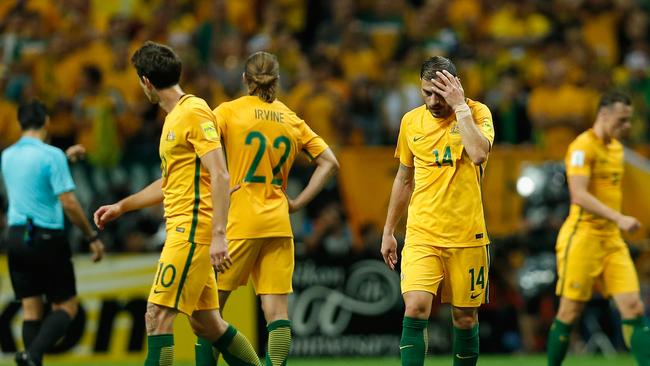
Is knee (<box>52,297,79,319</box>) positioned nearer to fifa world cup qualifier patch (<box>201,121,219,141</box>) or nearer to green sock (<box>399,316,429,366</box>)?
fifa world cup qualifier patch (<box>201,121,219,141</box>)

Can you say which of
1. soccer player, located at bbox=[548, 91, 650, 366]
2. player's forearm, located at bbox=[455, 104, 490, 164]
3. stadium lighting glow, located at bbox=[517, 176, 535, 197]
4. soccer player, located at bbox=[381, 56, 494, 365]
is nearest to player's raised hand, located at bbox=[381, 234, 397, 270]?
soccer player, located at bbox=[381, 56, 494, 365]

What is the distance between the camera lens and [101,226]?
8508 mm

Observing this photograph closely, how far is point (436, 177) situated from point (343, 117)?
7.63 metres

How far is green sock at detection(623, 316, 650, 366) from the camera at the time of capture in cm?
1069

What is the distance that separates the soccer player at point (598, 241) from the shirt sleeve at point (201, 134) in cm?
420

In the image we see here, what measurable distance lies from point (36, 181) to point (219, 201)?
11.4 ft

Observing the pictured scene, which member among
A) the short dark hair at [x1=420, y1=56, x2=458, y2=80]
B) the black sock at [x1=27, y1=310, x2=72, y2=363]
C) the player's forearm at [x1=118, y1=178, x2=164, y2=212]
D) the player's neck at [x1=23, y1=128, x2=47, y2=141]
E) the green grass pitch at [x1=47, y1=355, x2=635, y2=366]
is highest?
the short dark hair at [x1=420, y1=56, x2=458, y2=80]

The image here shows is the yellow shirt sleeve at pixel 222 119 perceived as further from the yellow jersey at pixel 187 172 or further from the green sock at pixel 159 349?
the green sock at pixel 159 349

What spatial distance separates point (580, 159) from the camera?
35.6 feet

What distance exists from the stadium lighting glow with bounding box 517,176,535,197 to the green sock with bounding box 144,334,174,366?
8531mm

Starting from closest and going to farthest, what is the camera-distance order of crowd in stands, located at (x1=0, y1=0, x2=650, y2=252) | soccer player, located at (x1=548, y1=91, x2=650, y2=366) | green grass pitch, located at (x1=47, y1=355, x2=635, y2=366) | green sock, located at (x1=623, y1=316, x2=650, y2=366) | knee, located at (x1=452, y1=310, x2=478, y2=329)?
knee, located at (x1=452, y1=310, x2=478, y2=329) → green sock, located at (x1=623, y1=316, x2=650, y2=366) → soccer player, located at (x1=548, y1=91, x2=650, y2=366) → green grass pitch, located at (x1=47, y1=355, x2=635, y2=366) → crowd in stands, located at (x1=0, y1=0, x2=650, y2=252)

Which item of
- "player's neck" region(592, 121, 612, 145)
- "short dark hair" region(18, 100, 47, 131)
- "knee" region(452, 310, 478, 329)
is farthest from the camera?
"player's neck" region(592, 121, 612, 145)

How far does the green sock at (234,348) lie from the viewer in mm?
8602

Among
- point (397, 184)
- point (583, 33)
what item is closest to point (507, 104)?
point (583, 33)
